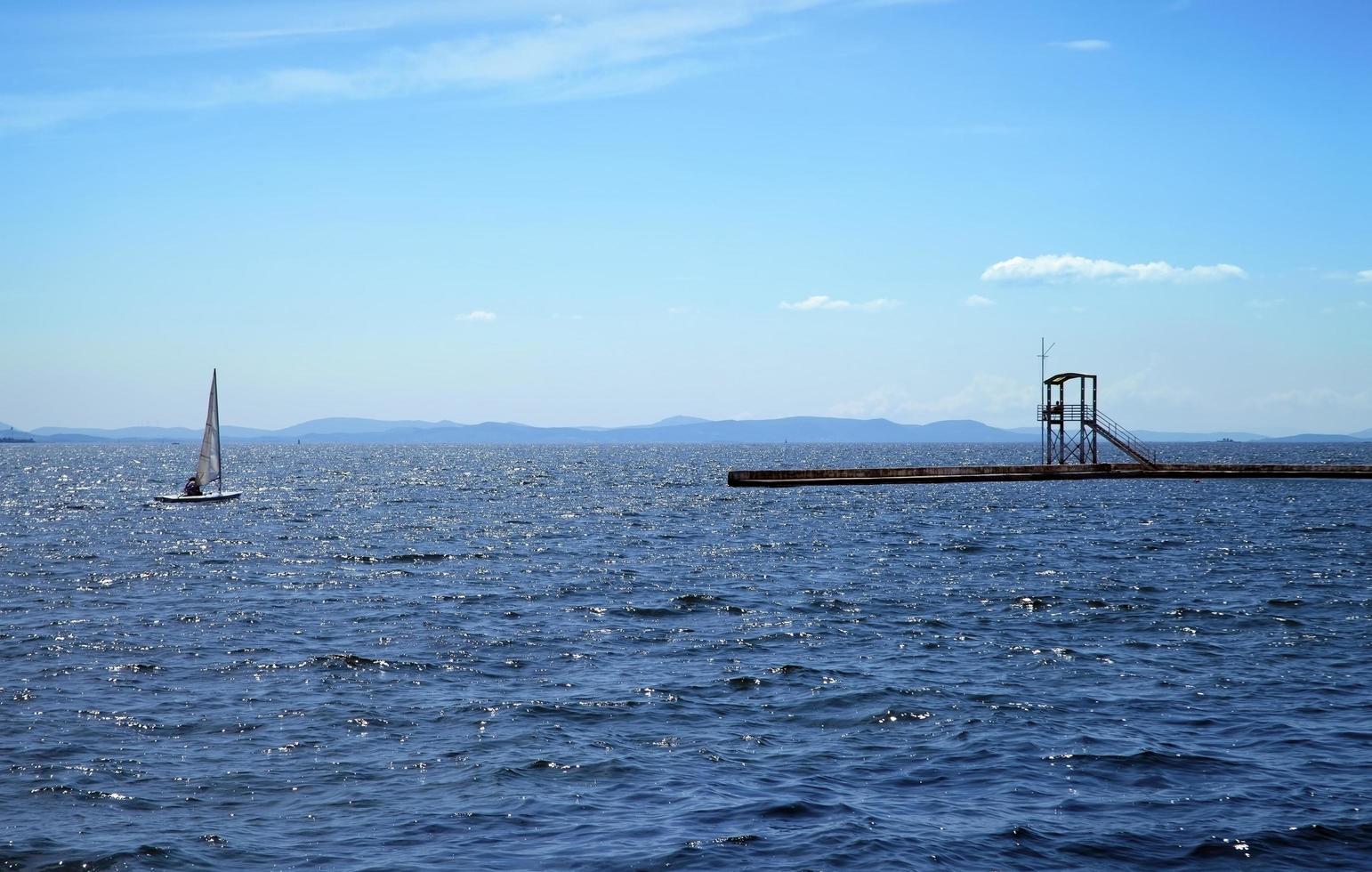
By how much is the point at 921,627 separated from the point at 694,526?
34674mm

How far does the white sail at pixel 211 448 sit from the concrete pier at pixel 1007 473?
38176 mm

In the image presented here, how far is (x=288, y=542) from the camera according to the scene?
52438 mm

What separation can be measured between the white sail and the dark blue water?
3250cm

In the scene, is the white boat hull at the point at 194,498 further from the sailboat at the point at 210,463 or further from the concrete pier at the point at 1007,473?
the concrete pier at the point at 1007,473

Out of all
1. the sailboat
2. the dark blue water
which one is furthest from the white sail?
the dark blue water

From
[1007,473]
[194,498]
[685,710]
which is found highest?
[1007,473]

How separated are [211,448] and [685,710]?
6700 cm

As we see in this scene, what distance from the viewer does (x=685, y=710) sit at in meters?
20.2

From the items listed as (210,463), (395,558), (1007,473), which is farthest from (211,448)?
(1007,473)

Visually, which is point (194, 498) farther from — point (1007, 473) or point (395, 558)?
point (1007, 473)

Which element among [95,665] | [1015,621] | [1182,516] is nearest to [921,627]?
[1015,621]

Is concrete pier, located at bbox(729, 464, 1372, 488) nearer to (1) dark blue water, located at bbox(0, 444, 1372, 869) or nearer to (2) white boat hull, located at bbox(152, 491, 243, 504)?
(2) white boat hull, located at bbox(152, 491, 243, 504)

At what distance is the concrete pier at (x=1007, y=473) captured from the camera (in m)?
90.4

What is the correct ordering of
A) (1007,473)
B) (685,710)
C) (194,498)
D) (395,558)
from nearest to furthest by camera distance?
(685,710) < (395,558) < (194,498) < (1007,473)
